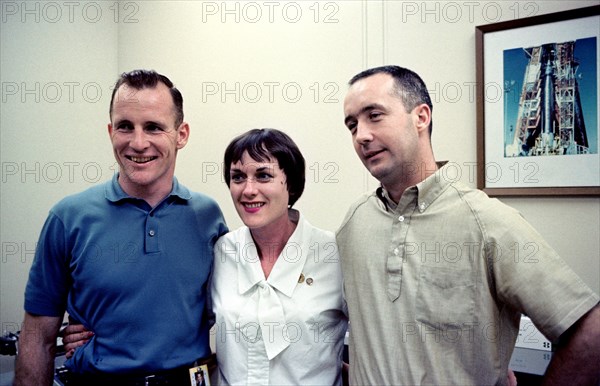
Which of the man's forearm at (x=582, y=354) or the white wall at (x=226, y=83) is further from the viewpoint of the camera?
the white wall at (x=226, y=83)

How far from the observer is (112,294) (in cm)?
137

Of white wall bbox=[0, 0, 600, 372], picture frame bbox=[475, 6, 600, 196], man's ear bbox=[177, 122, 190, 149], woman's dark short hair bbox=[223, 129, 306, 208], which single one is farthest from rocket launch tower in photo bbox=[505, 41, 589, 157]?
man's ear bbox=[177, 122, 190, 149]

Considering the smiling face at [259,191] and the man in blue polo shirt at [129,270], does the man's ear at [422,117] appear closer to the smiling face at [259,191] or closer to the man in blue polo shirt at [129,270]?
the smiling face at [259,191]

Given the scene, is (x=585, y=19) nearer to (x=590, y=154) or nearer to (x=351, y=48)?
(x=590, y=154)

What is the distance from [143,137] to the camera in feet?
4.69

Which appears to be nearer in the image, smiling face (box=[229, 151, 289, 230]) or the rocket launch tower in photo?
smiling face (box=[229, 151, 289, 230])

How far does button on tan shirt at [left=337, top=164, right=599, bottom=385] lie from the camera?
1.10 m

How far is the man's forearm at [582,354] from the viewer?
1.08m

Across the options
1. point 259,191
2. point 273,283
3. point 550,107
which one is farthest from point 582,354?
point 550,107

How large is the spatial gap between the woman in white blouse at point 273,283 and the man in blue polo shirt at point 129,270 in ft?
0.37

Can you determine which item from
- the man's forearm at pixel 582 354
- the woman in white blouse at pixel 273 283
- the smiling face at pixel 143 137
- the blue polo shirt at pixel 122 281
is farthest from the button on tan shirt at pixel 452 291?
the smiling face at pixel 143 137

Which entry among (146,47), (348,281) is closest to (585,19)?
(348,281)

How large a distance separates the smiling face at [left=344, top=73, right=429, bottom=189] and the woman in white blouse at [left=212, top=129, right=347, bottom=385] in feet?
1.06

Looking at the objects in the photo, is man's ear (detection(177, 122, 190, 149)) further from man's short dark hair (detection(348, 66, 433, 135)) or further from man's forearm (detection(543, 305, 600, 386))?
man's forearm (detection(543, 305, 600, 386))
